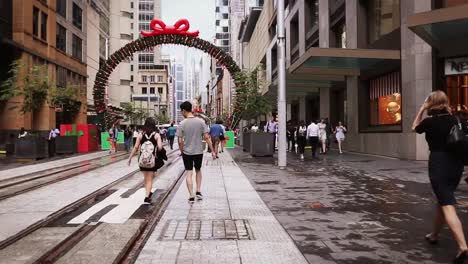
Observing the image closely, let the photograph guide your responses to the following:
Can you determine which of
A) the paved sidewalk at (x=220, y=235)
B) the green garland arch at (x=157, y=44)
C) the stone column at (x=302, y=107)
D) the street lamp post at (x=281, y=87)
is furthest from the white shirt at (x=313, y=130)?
the stone column at (x=302, y=107)

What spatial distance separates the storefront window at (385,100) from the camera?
849 inches

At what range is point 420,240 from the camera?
240 inches

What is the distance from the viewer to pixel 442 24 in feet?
49.2

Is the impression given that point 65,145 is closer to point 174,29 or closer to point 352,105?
point 174,29

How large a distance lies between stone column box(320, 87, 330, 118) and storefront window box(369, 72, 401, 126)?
25.5ft

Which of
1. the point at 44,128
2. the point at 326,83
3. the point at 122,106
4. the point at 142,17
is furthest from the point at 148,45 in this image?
the point at 142,17

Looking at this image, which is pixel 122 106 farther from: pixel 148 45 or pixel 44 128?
pixel 148 45

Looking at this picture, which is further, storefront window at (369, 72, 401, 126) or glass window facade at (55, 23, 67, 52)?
glass window facade at (55, 23, 67, 52)

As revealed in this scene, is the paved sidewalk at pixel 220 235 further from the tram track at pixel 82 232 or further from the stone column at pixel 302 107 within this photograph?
the stone column at pixel 302 107

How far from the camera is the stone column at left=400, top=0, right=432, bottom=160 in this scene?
18156 millimetres

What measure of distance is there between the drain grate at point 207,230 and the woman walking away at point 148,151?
2032 millimetres

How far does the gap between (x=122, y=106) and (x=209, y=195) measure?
7819 centimetres

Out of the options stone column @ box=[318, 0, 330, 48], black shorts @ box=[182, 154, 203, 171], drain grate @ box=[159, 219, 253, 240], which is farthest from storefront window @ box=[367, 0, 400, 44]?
drain grate @ box=[159, 219, 253, 240]

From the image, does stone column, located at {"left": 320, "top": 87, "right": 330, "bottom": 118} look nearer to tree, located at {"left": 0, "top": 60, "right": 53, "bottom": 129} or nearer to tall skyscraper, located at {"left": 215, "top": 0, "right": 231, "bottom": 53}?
tree, located at {"left": 0, "top": 60, "right": 53, "bottom": 129}
